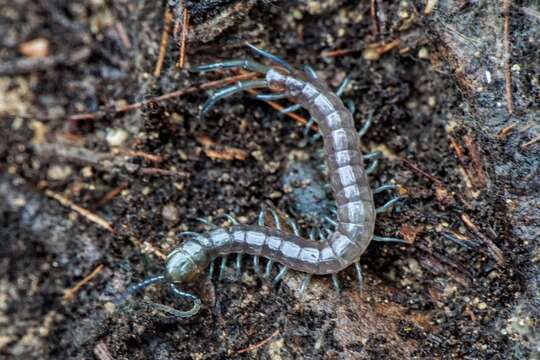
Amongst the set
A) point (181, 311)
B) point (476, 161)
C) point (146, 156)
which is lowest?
point (181, 311)

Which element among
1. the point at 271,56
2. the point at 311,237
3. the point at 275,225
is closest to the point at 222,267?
the point at 275,225

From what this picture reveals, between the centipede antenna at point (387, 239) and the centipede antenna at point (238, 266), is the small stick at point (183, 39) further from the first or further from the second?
the centipede antenna at point (387, 239)

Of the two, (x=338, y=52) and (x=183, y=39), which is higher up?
(x=338, y=52)

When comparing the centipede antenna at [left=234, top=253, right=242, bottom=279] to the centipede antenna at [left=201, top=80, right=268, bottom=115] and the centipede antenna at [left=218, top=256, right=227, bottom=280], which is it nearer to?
the centipede antenna at [left=218, top=256, right=227, bottom=280]

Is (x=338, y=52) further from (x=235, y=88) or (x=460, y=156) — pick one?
(x=460, y=156)

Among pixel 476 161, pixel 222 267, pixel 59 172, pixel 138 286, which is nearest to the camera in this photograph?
pixel 476 161

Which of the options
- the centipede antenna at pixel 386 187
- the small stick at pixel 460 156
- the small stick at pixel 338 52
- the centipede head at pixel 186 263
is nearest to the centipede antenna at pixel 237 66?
the small stick at pixel 338 52

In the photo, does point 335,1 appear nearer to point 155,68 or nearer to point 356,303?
point 155,68
